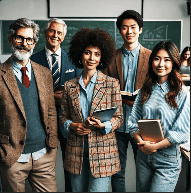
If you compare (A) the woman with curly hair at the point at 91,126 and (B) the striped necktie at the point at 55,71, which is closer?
(A) the woman with curly hair at the point at 91,126

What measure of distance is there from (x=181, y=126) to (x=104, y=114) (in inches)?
20.9

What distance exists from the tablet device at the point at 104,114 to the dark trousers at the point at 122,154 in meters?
0.46

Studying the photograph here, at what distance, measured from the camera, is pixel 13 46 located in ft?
6.02

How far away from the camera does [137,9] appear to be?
2176mm

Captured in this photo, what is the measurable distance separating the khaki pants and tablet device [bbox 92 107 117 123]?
60 centimetres

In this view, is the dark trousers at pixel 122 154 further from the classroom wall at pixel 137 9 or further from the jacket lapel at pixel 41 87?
the classroom wall at pixel 137 9

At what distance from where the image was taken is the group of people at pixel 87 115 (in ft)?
5.26

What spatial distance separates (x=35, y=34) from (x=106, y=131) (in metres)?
0.97

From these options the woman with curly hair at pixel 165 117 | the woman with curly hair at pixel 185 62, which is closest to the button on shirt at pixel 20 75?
the woman with curly hair at pixel 165 117

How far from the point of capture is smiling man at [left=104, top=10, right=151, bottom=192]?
203 centimetres

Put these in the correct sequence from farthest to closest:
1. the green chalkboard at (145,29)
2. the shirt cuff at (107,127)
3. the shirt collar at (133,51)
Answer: the green chalkboard at (145,29)
the shirt collar at (133,51)
the shirt cuff at (107,127)

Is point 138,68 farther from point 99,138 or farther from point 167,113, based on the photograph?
point 99,138

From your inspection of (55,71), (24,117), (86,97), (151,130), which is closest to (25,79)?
(24,117)

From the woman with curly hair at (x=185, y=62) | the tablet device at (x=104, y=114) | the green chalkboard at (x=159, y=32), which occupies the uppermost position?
the green chalkboard at (x=159, y=32)
